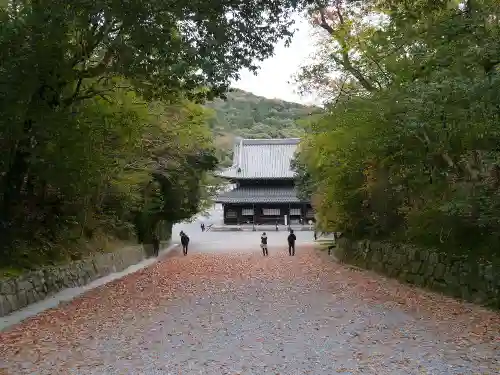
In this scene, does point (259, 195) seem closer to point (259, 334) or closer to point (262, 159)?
point (262, 159)

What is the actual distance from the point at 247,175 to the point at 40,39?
164ft

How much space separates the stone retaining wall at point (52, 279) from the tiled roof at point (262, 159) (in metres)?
38.0

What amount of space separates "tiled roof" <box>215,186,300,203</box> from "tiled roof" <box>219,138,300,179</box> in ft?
5.51

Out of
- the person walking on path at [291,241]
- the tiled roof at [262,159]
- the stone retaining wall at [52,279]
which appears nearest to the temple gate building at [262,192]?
the tiled roof at [262,159]

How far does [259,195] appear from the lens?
58.6 metres

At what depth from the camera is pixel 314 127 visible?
16734 mm

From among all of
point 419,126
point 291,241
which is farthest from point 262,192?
point 419,126

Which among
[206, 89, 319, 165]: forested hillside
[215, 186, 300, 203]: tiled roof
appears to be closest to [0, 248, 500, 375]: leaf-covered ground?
[215, 186, 300, 203]: tiled roof

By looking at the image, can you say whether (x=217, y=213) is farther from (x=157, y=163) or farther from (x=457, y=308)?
(x=457, y=308)

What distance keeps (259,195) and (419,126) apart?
49.1 m

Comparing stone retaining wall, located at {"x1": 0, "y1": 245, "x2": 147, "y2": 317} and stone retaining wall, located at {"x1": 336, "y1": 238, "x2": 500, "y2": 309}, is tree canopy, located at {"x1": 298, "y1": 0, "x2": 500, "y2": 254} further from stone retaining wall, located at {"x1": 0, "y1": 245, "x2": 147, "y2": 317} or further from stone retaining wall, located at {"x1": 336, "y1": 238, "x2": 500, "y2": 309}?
stone retaining wall, located at {"x1": 0, "y1": 245, "x2": 147, "y2": 317}

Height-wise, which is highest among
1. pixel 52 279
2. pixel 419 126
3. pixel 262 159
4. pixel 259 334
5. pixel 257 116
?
pixel 257 116

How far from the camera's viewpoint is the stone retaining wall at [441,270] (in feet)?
33.1

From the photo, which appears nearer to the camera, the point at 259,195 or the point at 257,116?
the point at 259,195
